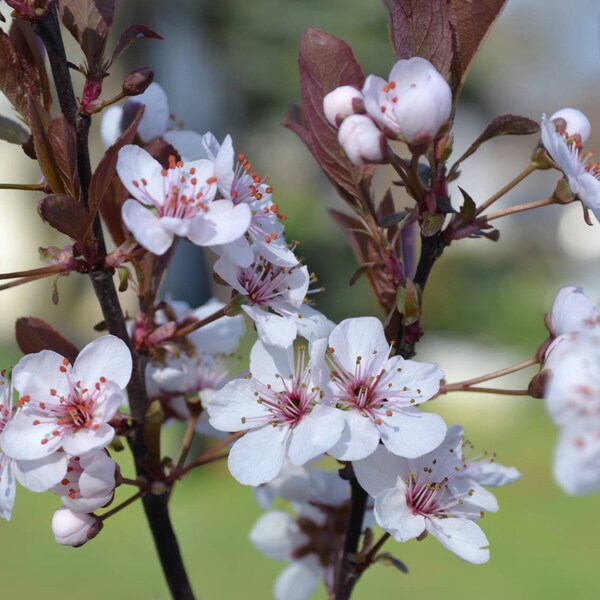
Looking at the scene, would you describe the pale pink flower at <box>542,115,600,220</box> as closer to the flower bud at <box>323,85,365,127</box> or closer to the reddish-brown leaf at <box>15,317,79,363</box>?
the flower bud at <box>323,85,365,127</box>

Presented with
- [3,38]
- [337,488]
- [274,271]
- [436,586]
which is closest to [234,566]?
[436,586]

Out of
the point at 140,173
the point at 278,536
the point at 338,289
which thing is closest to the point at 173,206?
the point at 140,173

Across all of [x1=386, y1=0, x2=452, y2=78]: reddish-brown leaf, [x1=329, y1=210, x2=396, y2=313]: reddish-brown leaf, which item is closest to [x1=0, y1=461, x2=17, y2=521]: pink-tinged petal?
[x1=329, y1=210, x2=396, y2=313]: reddish-brown leaf

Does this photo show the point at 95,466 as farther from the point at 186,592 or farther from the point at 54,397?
A: the point at 186,592

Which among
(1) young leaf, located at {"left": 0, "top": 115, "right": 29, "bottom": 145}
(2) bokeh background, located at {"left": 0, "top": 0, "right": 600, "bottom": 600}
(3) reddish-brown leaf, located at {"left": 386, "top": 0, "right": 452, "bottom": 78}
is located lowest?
(2) bokeh background, located at {"left": 0, "top": 0, "right": 600, "bottom": 600}

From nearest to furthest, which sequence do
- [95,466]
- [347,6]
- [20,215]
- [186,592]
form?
[95,466], [186,592], [20,215], [347,6]

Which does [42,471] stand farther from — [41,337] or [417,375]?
[417,375]
